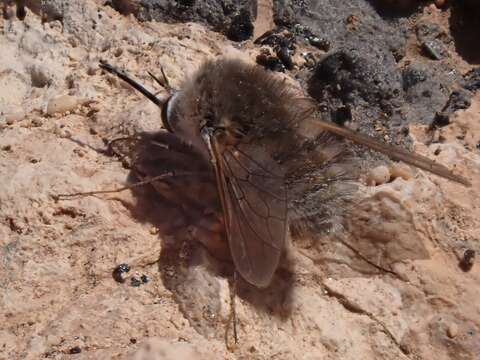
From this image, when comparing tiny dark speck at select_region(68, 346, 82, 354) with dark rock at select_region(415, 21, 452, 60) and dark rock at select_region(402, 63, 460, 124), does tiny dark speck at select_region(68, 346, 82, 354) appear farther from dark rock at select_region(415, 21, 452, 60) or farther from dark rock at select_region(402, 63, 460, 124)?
dark rock at select_region(415, 21, 452, 60)

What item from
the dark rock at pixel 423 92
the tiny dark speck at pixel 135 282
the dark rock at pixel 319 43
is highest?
the dark rock at pixel 423 92

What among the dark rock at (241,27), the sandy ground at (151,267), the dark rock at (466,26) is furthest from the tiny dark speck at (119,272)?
the dark rock at (466,26)

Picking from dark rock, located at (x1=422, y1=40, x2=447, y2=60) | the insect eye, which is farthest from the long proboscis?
dark rock, located at (x1=422, y1=40, x2=447, y2=60)

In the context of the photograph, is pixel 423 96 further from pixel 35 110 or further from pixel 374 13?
pixel 35 110

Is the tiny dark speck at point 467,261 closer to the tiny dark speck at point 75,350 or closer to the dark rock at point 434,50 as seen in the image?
the dark rock at point 434,50

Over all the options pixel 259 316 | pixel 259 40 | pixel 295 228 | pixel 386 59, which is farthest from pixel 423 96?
pixel 259 316

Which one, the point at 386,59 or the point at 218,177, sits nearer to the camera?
the point at 218,177
